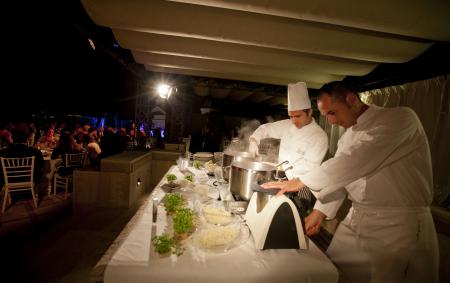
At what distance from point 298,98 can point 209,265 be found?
2.29m

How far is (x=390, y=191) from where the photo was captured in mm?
1551

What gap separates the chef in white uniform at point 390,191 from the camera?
1496 millimetres

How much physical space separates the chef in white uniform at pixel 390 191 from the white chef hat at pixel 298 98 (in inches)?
47.9

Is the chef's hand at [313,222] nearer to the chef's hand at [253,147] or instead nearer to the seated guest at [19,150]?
the chef's hand at [253,147]

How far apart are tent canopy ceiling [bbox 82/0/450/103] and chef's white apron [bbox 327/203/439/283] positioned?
1937mm

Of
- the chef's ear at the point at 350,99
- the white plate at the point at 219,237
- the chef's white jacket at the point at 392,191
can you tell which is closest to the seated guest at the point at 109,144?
the white plate at the point at 219,237

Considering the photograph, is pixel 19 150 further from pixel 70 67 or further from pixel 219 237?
pixel 70 67

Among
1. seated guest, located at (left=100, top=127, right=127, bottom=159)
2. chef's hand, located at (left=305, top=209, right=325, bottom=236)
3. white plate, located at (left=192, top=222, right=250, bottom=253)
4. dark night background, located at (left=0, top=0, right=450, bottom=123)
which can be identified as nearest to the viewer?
white plate, located at (left=192, top=222, right=250, bottom=253)

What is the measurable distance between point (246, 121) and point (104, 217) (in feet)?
39.9

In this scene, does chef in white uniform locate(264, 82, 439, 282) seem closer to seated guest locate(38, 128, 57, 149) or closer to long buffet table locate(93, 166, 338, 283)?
long buffet table locate(93, 166, 338, 283)

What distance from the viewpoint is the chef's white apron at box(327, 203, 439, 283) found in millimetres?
1513

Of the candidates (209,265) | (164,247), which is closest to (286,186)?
(209,265)

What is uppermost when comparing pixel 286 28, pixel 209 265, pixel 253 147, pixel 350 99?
pixel 286 28

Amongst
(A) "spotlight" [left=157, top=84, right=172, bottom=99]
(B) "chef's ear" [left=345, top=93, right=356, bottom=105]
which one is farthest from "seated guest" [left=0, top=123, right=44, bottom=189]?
(B) "chef's ear" [left=345, top=93, right=356, bottom=105]
